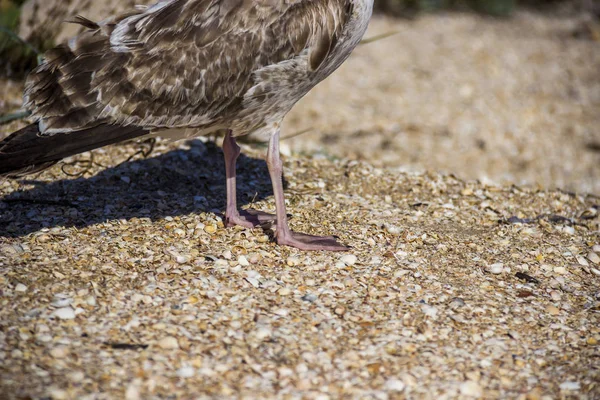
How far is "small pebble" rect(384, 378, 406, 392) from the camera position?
379 centimetres

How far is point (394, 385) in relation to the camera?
12.5 feet

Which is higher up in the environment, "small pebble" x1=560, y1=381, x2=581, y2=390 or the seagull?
the seagull

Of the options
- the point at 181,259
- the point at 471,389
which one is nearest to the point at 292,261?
the point at 181,259

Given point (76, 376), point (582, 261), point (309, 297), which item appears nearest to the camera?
point (76, 376)

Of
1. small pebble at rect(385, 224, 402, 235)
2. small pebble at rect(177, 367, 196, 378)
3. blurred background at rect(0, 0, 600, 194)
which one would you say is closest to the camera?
small pebble at rect(177, 367, 196, 378)

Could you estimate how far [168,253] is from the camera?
4871mm

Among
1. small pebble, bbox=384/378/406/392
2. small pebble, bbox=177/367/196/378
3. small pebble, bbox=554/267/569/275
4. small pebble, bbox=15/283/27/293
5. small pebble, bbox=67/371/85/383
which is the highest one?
small pebble, bbox=15/283/27/293

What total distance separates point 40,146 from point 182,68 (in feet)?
3.40

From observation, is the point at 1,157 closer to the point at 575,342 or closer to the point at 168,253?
the point at 168,253

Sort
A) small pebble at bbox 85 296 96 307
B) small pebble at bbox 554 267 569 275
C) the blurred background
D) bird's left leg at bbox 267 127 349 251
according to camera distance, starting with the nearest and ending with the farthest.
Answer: small pebble at bbox 85 296 96 307 < bird's left leg at bbox 267 127 349 251 < small pebble at bbox 554 267 569 275 < the blurred background

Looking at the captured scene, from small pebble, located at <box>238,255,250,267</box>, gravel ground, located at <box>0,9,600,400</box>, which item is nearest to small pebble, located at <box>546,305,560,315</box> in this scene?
gravel ground, located at <box>0,9,600,400</box>

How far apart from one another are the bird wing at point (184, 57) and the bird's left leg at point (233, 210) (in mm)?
716

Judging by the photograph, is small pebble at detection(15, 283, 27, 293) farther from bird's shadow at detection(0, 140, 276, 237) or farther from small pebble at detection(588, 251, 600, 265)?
small pebble at detection(588, 251, 600, 265)

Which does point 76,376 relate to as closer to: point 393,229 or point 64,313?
point 64,313
